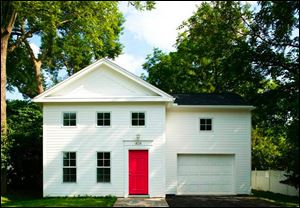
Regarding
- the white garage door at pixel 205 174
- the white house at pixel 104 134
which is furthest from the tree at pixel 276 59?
the white house at pixel 104 134

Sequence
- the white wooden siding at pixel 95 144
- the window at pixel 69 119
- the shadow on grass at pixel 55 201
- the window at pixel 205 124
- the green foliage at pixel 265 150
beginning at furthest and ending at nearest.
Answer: the green foliage at pixel 265 150 → the window at pixel 205 124 → the window at pixel 69 119 → the white wooden siding at pixel 95 144 → the shadow on grass at pixel 55 201

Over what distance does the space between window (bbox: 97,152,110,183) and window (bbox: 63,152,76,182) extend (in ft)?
4.28

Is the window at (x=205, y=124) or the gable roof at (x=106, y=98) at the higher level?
the gable roof at (x=106, y=98)

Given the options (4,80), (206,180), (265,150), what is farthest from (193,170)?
(265,150)

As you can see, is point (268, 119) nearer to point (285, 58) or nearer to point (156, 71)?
point (285, 58)

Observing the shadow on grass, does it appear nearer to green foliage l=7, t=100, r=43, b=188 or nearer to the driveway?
green foliage l=7, t=100, r=43, b=188

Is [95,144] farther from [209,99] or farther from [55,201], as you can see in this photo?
[209,99]

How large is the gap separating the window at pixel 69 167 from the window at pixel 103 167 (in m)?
1.31

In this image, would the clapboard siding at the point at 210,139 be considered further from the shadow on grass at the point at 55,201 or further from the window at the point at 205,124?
the shadow on grass at the point at 55,201

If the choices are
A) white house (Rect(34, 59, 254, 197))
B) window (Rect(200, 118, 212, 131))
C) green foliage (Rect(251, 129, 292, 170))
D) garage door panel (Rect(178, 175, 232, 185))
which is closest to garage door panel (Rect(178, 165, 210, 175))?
garage door panel (Rect(178, 175, 232, 185))

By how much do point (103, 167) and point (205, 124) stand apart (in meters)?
6.44

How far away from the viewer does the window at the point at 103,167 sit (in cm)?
2117

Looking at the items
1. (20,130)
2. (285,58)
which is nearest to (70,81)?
(20,130)

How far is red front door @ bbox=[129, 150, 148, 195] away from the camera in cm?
2109
